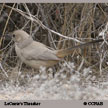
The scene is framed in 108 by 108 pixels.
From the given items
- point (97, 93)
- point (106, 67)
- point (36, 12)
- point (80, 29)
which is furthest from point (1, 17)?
point (97, 93)

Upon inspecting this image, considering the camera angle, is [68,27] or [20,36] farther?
[68,27]

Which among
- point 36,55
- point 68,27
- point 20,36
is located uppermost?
point 68,27

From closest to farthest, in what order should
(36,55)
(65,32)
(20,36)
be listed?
(36,55) → (20,36) → (65,32)

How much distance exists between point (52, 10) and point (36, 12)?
1.38ft

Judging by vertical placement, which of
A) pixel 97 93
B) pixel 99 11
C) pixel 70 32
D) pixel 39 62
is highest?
pixel 99 11

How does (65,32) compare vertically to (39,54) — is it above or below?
above

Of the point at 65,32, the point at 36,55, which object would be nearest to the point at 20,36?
the point at 36,55

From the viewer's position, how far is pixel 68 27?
7531mm

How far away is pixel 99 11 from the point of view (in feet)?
26.2

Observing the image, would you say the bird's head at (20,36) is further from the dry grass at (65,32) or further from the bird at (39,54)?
the dry grass at (65,32)

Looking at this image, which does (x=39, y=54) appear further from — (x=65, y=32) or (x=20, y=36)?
(x=65, y=32)

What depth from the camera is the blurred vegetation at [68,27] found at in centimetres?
734

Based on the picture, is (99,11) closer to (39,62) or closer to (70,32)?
(70,32)

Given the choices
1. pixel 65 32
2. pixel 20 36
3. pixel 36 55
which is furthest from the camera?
pixel 65 32
